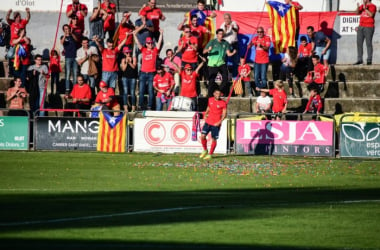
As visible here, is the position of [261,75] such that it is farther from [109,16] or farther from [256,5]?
[109,16]

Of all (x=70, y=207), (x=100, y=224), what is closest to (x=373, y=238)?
(x=100, y=224)

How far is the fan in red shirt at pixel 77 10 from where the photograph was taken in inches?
1288

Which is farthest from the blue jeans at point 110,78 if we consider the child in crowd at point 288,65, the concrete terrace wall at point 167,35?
the child in crowd at point 288,65

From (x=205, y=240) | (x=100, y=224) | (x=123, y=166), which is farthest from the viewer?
(x=123, y=166)

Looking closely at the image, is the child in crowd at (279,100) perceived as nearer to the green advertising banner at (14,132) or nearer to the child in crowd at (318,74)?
the child in crowd at (318,74)

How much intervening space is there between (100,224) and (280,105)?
54.3ft

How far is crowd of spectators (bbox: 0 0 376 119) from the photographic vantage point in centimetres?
3069

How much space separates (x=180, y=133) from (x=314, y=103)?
4.80 meters

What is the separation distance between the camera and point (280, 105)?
96.1 feet

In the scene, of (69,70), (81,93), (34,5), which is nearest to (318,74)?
(81,93)

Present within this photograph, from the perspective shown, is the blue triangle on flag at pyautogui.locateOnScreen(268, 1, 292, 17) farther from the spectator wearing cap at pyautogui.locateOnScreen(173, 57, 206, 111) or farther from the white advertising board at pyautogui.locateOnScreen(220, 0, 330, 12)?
the spectator wearing cap at pyautogui.locateOnScreen(173, 57, 206, 111)

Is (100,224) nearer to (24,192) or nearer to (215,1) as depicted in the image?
(24,192)

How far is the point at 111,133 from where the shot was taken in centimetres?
2873

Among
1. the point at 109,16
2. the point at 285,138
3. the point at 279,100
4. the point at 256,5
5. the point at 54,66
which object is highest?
the point at 256,5
